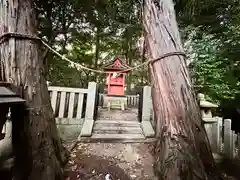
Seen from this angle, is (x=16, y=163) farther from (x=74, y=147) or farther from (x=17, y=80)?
(x=74, y=147)

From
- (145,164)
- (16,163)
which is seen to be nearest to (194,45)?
(145,164)

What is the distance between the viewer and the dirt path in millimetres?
2795

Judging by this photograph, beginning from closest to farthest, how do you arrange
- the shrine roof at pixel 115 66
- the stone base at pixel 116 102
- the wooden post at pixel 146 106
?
the wooden post at pixel 146 106
the stone base at pixel 116 102
the shrine roof at pixel 115 66

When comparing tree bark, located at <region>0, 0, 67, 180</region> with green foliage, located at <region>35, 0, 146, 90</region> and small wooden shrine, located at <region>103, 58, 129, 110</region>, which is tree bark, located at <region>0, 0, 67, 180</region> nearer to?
green foliage, located at <region>35, 0, 146, 90</region>

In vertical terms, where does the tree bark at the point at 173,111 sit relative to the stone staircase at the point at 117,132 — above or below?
above

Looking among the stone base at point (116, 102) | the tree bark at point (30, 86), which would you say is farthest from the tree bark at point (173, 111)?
the stone base at point (116, 102)

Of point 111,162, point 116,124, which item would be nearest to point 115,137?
point 116,124

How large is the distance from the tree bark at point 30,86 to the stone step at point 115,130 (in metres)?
1.95

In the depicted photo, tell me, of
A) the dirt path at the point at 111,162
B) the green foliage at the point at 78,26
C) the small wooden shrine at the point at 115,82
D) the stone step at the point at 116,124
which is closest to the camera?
the dirt path at the point at 111,162

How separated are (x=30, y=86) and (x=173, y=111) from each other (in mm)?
1780

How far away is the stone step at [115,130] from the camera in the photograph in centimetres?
446

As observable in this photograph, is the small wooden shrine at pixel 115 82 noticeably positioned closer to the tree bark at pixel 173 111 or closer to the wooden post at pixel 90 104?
the wooden post at pixel 90 104

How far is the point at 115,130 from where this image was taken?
454 centimetres

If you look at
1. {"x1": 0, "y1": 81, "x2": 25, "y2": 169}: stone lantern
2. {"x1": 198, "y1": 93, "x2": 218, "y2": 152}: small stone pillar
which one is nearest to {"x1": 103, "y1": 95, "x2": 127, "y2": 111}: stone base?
{"x1": 198, "y1": 93, "x2": 218, "y2": 152}: small stone pillar
